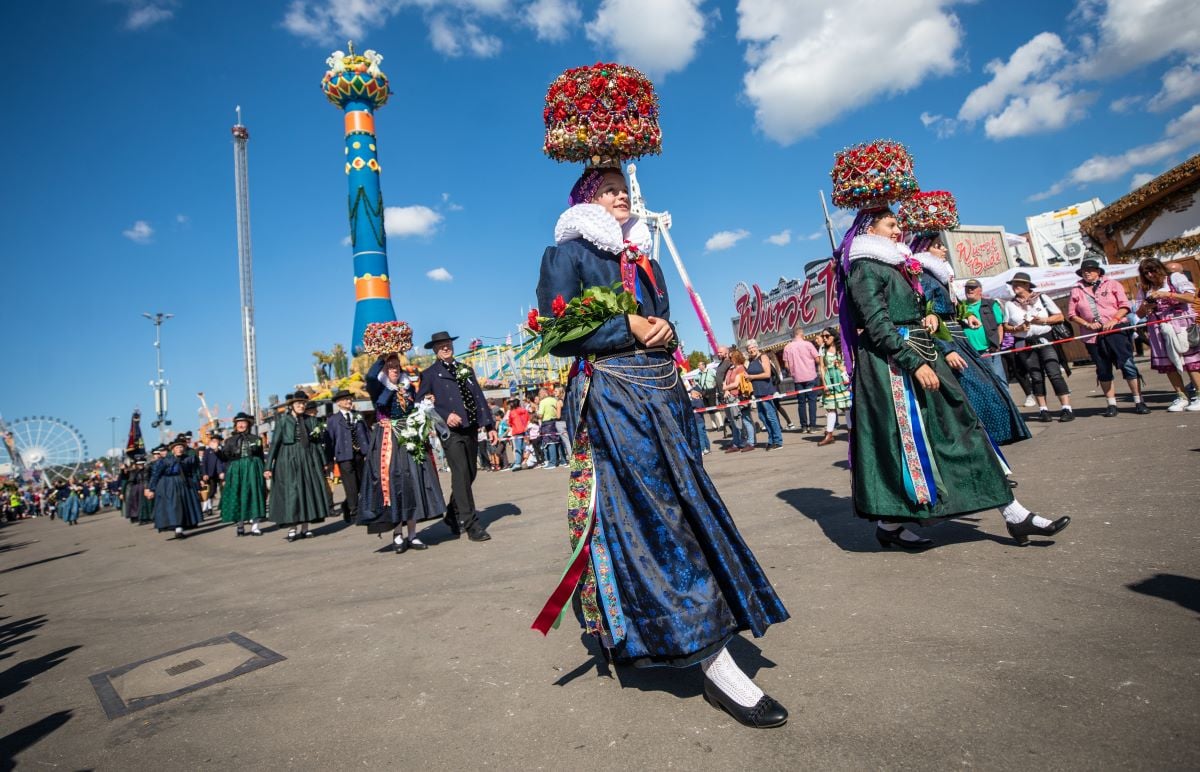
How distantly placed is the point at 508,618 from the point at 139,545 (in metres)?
11.4

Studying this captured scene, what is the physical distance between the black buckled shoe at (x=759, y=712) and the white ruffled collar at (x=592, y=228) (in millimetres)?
1805

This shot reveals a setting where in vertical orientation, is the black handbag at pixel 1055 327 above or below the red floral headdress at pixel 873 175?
below

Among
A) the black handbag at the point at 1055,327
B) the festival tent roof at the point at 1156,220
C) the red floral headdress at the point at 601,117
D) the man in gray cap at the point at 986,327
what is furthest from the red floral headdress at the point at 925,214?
the festival tent roof at the point at 1156,220

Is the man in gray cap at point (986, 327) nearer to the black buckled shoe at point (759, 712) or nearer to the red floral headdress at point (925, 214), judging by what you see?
the red floral headdress at point (925, 214)

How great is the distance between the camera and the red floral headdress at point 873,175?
4094 millimetres

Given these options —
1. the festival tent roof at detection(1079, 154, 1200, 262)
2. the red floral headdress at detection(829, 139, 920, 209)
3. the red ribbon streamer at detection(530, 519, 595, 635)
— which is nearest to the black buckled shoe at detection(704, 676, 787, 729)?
the red ribbon streamer at detection(530, 519, 595, 635)

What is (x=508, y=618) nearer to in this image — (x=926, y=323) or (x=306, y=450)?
(x=926, y=323)

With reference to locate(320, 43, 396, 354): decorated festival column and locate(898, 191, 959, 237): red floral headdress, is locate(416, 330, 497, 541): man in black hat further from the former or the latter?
locate(320, 43, 396, 354): decorated festival column

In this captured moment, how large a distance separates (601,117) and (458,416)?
4.19m

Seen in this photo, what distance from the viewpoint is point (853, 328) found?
13.7ft

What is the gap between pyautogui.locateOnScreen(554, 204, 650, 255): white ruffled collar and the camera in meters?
2.69

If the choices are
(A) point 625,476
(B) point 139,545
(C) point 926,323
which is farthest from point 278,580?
(B) point 139,545

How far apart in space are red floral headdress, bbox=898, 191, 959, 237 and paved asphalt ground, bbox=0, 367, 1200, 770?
2.28m

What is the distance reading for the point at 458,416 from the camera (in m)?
6.45
